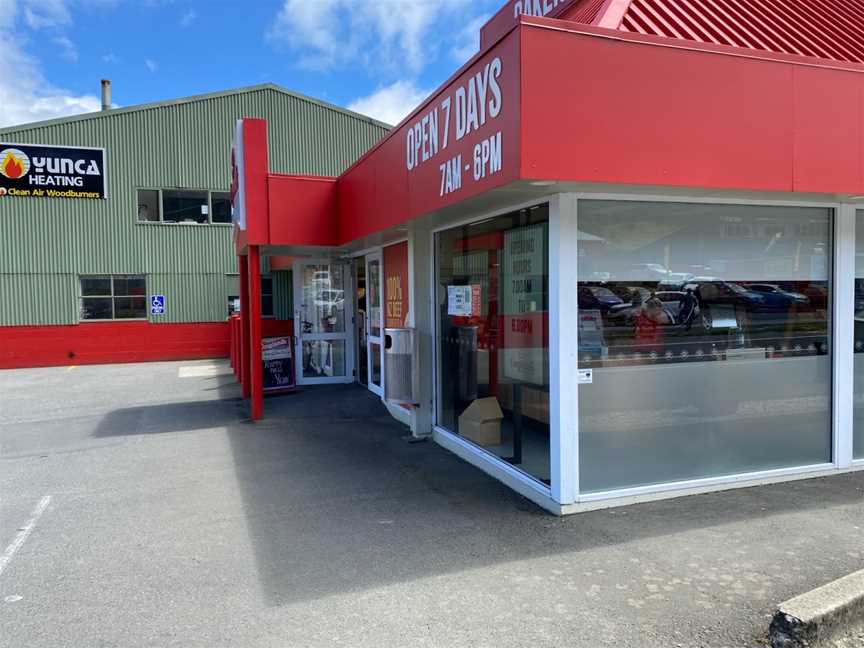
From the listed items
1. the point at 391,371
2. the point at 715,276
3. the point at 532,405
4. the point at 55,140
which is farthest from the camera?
the point at 55,140

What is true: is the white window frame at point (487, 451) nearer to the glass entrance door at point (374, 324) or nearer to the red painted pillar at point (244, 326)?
the glass entrance door at point (374, 324)

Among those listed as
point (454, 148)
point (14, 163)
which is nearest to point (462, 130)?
point (454, 148)

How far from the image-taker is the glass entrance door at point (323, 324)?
1153 cm

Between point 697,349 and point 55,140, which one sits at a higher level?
point 55,140

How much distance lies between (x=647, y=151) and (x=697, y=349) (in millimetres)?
1931

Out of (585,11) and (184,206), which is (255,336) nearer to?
(585,11)

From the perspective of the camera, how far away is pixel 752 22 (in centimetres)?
592

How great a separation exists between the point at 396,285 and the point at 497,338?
7.21 feet

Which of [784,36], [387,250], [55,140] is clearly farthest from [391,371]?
[55,140]

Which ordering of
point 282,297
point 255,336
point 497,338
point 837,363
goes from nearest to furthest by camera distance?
point 837,363 → point 497,338 → point 255,336 → point 282,297

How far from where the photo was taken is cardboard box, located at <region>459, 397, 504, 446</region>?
659cm

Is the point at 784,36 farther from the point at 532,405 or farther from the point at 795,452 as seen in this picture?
the point at 532,405

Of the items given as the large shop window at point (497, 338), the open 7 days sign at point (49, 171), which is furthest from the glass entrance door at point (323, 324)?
the open 7 days sign at point (49, 171)

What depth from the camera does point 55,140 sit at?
16516 mm
